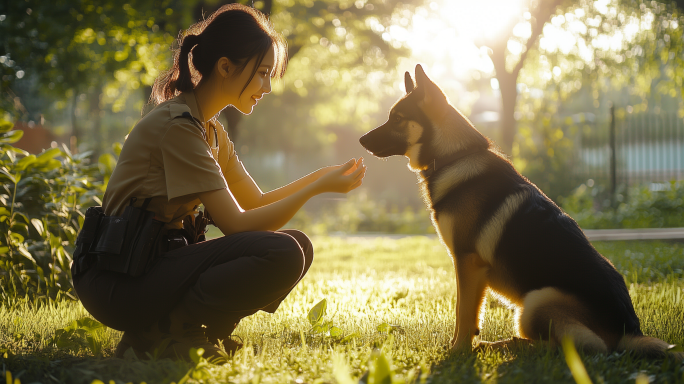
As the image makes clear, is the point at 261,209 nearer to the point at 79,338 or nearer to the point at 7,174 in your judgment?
the point at 79,338

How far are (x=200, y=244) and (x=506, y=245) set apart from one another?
1594 millimetres

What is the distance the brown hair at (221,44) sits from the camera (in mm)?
2439

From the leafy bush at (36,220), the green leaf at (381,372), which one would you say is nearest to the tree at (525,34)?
the leafy bush at (36,220)

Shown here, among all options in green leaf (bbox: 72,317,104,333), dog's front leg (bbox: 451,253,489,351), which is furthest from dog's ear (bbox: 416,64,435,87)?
green leaf (bbox: 72,317,104,333)

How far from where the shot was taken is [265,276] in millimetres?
2277

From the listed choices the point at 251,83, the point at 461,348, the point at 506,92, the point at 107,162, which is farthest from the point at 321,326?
the point at 506,92

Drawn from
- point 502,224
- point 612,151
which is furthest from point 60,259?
point 612,151

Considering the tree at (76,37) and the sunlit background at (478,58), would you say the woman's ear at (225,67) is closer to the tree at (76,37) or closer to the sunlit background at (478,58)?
the tree at (76,37)

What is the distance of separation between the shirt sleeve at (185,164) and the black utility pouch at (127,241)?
0.61 feet

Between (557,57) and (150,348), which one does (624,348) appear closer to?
(150,348)

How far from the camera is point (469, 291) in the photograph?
2617 mm

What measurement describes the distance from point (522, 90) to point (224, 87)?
13765 millimetres

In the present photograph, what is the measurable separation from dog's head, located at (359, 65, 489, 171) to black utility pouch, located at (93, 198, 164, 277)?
1.58 m

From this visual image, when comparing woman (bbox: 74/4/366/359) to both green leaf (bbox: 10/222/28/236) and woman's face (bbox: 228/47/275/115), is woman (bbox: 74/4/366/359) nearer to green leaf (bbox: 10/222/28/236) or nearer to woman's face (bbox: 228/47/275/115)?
woman's face (bbox: 228/47/275/115)
